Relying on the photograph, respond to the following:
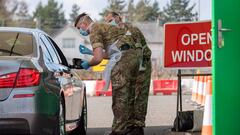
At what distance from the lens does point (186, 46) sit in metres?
8.77

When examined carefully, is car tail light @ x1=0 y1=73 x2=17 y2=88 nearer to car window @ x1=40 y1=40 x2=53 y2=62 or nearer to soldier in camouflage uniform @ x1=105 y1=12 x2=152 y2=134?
car window @ x1=40 y1=40 x2=53 y2=62

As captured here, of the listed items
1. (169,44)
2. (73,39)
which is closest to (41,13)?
(73,39)

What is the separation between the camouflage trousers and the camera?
767cm

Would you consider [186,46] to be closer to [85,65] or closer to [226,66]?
[85,65]

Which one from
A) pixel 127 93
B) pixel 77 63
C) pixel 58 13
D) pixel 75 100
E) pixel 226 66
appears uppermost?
pixel 58 13

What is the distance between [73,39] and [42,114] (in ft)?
265

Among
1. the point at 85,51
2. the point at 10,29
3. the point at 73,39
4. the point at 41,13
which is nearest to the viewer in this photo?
the point at 10,29

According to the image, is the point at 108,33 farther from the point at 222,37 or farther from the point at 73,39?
the point at 73,39

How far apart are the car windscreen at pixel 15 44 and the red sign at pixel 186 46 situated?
2619 millimetres

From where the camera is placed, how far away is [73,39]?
8619cm

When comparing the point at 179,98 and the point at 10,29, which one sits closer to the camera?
the point at 10,29

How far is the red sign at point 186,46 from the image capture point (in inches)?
340

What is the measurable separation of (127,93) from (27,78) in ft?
7.38

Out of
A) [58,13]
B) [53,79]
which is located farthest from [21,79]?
[58,13]
